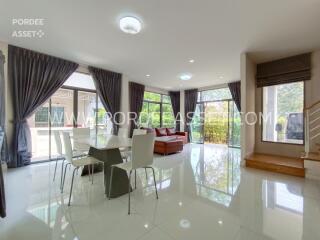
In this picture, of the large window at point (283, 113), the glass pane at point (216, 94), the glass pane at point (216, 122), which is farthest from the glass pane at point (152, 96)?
the large window at point (283, 113)

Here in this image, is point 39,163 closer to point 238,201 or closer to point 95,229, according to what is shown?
point 95,229

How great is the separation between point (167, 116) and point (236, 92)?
3490mm

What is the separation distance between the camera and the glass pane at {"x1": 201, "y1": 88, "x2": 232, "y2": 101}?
710 centimetres

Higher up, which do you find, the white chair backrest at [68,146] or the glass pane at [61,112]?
the glass pane at [61,112]

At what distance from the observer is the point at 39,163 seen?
13.7ft

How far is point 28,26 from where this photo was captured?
9.62ft

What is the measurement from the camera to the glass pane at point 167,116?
8.48m

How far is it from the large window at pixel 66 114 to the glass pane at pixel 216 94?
472 cm

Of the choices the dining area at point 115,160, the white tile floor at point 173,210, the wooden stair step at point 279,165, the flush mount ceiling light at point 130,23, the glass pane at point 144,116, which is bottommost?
the white tile floor at point 173,210

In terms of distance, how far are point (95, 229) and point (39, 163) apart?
342 centimetres

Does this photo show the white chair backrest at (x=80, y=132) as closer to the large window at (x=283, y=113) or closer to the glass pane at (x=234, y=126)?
the large window at (x=283, y=113)

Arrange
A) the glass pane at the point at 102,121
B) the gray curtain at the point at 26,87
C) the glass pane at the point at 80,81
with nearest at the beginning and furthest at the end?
1. the gray curtain at the point at 26,87
2. the glass pane at the point at 80,81
3. the glass pane at the point at 102,121

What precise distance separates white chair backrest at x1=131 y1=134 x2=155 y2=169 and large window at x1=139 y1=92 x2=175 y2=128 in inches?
194

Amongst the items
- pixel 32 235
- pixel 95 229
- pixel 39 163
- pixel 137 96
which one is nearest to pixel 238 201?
pixel 95 229
